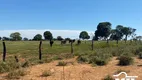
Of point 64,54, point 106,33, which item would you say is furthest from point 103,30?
point 64,54

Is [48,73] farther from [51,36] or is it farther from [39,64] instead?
[51,36]

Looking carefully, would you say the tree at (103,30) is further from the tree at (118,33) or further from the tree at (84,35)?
the tree at (84,35)

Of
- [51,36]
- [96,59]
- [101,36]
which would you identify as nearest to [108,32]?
[101,36]

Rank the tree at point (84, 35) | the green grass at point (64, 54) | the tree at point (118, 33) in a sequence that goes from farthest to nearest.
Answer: the tree at point (84, 35)
the tree at point (118, 33)
the green grass at point (64, 54)

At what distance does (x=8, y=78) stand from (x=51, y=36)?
12231 centimetres

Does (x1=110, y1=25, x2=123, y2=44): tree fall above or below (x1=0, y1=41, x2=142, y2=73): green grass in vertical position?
above

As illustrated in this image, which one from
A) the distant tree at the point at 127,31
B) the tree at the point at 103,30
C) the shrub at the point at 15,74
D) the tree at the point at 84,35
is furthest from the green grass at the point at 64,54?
the tree at the point at 84,35

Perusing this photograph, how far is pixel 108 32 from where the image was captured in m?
127

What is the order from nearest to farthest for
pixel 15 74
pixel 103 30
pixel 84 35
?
1. pixel 15 74
2. pixel 103 30
3. pixel 84 35

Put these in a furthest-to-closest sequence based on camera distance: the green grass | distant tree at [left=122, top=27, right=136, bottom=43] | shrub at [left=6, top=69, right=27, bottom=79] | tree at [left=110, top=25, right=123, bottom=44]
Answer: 1. tree at [left=110, top=25, right=123, bottom=44]
2. distant tree at [left=122, top=27, right=136, bottom=43]
3. the green grass
4. shrub at [left=6, top=69, right=27, bottom=79]

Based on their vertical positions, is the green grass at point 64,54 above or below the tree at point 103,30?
below

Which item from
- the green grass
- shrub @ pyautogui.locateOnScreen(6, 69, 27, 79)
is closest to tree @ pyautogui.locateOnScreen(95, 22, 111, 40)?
the green grass

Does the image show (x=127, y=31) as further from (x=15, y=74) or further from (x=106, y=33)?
(x=15, y=74)

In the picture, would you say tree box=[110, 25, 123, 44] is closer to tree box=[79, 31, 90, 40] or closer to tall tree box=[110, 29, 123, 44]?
tall tree box=[110, 29, 123, 44]
